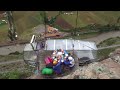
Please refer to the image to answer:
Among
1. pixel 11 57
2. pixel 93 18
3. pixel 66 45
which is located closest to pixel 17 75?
pixel 66 45

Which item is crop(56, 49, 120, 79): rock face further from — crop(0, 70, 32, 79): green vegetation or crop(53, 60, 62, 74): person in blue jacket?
crop(0, 70, 32, 79): green vegetation

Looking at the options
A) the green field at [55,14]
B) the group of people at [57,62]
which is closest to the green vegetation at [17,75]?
the group of people at [57,62]

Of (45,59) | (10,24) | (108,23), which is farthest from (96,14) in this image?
(45,59)

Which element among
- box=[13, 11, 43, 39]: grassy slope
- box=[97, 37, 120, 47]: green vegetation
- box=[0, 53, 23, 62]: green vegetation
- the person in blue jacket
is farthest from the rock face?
box=[13, 11, 43, 39]: grassy slope

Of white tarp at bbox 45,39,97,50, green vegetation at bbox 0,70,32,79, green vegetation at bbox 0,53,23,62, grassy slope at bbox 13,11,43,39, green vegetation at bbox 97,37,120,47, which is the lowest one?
green vegetation at bbox 0,70,32,79

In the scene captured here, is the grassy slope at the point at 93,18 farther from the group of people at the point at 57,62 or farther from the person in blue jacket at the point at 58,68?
the person in blue jacket at the point at 58,68

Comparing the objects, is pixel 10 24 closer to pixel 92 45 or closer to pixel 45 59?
pixel 92 45
